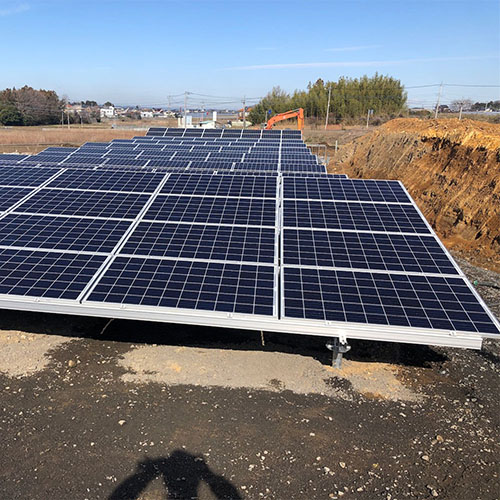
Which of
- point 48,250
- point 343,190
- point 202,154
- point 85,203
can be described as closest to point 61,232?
point 48,250

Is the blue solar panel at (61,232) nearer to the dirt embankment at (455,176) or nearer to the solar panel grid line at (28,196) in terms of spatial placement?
the solar panel grid line at (28,196)

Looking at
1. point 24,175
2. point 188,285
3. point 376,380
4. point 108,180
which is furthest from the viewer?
point 24,175

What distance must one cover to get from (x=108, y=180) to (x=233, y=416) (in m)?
10.0

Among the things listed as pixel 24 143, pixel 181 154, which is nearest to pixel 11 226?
pixel 181 154

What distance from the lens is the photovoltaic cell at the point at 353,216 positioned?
1132 cm

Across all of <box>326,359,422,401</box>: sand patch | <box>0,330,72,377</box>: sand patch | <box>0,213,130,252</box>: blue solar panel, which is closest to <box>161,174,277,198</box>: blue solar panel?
<box>0,213,130,252</box>: blue solar panel

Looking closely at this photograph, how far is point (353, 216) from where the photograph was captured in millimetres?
Result: 11898

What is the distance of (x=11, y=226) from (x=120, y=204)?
3245 mm

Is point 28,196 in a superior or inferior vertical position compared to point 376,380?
superior

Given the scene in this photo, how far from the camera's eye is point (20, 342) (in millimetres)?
10672

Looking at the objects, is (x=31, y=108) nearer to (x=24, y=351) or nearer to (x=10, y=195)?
(x=10, y=195)

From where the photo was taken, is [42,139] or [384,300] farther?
[42,139]

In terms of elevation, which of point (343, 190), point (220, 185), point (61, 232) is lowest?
point (61, 232)

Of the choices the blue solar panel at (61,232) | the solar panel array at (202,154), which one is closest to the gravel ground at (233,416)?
the blue solar panel at (61,232)
